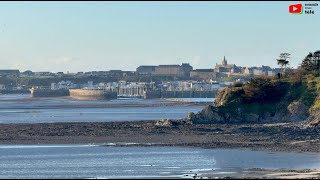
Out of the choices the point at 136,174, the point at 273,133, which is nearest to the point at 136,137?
the point at 273,133

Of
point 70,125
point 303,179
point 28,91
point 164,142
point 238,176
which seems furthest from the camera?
point 28,91

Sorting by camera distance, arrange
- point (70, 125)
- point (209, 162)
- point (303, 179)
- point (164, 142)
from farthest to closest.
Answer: point (70, 125) < point (164, 142) < point (209, 162) < point (303, 179)

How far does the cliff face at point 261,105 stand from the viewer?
5772cm

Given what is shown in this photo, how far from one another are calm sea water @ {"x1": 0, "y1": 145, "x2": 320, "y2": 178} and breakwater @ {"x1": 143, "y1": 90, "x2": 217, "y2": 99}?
115 m

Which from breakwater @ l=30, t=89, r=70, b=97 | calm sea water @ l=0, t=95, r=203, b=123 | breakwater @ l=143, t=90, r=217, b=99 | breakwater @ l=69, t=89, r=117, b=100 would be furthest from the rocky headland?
breakwater @ l=30, t=89, r=70, b=97

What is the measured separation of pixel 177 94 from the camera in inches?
6378

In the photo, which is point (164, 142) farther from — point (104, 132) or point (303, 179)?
point (303, 179)

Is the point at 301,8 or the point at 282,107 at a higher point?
the point at 301,8

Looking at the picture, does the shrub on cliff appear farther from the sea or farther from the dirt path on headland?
the sea

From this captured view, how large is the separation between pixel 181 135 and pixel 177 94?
113 m

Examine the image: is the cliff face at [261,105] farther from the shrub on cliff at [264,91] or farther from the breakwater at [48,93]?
the breakwater at [48,93]

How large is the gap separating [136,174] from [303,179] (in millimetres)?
6180

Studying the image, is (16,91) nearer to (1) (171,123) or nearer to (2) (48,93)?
(2) (48,93)

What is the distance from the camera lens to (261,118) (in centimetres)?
5900
